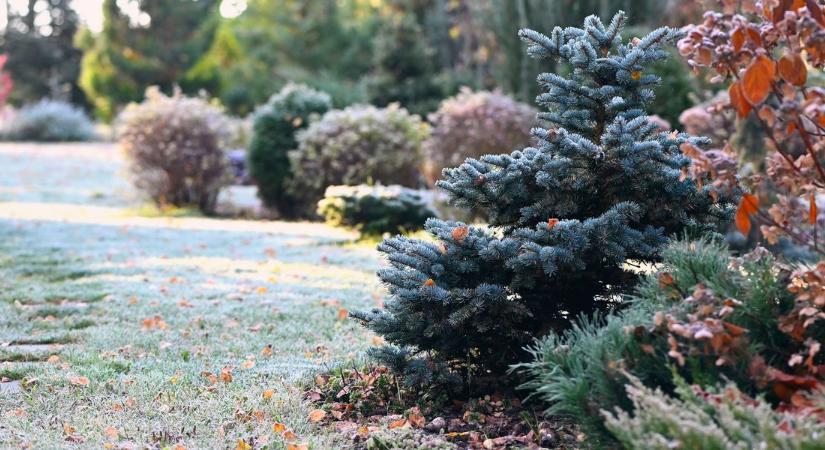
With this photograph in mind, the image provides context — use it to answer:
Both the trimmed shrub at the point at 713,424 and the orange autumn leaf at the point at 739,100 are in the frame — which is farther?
the orange autumn leaf at the point at 739,100

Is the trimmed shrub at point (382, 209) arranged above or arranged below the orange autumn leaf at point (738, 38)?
below

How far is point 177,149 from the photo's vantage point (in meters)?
11.9

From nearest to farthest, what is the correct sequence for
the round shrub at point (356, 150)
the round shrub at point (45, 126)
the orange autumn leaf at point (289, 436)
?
1. the orange autumn leaf at point (289, 436)
2. the round shrub at point (356, 150)
3. the round shrub at point (45, 126)

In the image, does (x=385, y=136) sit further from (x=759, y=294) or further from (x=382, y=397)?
(x=759, y=294)

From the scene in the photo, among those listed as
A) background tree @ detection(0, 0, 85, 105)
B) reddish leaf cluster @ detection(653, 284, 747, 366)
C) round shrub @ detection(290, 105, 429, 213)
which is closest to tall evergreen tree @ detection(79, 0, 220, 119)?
background tree @ detection(0, 0, 85, 105)

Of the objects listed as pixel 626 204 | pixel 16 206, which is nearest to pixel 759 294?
pixel 626 204

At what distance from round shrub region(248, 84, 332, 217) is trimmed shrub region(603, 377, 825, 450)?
33.1 ft

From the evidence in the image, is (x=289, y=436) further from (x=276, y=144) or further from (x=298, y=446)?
(x=276, y=144)

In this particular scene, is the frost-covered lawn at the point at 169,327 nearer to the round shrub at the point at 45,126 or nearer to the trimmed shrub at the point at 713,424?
the trimmed shrub at the point at 713,424

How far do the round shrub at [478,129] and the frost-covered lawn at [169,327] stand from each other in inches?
79.7

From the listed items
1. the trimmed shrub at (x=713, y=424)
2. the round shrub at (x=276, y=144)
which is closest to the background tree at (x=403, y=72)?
the round shrub at (x=276, y=144)

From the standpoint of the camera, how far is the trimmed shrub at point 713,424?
7.24 ft

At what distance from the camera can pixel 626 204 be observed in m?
3.36

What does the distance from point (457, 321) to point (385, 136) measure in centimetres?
848
